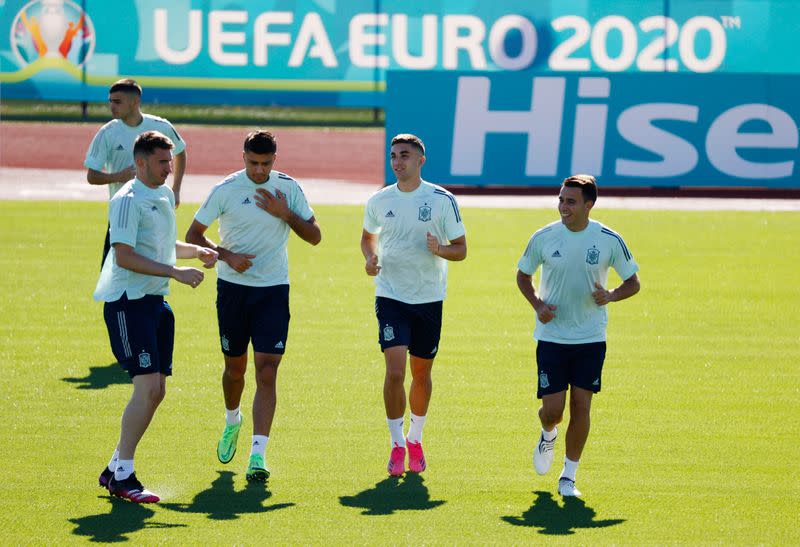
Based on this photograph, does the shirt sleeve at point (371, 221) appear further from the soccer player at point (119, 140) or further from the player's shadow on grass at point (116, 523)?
the soccer player at point (119, 140)

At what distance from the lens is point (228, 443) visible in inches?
328

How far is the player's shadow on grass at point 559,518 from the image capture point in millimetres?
7094

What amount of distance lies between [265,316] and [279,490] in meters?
1.17

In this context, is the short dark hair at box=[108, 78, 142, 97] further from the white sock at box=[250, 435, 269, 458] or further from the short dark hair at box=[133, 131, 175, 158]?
the white sock at box=[250, 435, 269, 458]

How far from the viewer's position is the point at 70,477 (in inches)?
312

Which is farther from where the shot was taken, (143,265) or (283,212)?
(283,212)

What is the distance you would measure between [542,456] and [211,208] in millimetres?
2695

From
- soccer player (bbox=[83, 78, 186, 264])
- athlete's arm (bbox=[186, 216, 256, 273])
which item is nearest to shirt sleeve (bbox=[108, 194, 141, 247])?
athlete's arm (bbox=[186, 216, 256, 273])

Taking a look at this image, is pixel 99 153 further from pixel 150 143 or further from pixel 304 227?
pixel 150 143

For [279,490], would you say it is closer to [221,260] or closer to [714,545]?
[221,260]

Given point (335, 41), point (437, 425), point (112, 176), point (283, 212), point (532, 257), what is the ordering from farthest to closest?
point (335, 41) → point (112, 176) → point (437, 425) → point (283, 212) → point (532, 257)

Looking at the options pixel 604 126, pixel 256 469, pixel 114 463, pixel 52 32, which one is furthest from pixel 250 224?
pixel 52 32

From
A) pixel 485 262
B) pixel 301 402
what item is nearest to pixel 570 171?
pixel 485 262

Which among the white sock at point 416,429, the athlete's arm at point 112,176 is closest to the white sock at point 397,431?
the white sock at point 416,429
